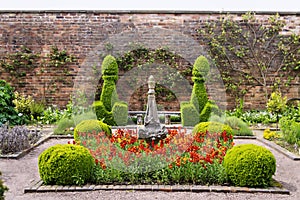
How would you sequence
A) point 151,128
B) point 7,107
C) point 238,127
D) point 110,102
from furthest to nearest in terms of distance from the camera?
point 110,102 < point 7,107 < point 238,127 < point 151,128

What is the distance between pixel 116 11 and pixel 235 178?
24.9 feet

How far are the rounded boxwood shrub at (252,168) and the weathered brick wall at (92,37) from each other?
6.41 meters

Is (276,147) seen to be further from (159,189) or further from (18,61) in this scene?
(18,61)

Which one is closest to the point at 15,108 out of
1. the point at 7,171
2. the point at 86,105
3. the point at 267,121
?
the point at 86,105

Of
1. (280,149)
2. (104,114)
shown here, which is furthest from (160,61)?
(280,149)

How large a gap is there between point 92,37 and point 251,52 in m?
4.77

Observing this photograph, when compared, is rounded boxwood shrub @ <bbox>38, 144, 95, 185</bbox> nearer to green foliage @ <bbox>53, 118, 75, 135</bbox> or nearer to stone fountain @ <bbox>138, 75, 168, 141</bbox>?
stone fountain @ <bbox>138, 75, 168, 141</bbox>

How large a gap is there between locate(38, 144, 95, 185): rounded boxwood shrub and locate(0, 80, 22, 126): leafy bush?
512 cm

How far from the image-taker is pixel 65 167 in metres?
4.59

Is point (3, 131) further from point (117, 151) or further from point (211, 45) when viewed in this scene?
point (211, 45)

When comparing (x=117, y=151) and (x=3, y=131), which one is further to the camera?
(x=3, y=131)

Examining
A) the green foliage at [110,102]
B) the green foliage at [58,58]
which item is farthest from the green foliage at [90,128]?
the green foliage at [58,58]

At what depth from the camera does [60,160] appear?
461 centimetres

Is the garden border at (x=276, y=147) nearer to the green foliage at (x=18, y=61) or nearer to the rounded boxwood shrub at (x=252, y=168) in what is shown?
the rounded boxwood shrub at (x=252, y=168)
